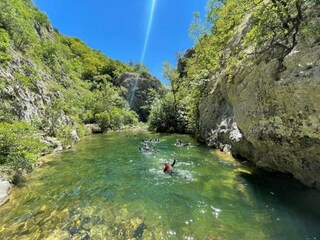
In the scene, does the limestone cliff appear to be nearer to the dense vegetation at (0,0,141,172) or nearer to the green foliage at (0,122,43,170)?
the green foliage at (0,122,43,170)

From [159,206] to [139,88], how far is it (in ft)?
214

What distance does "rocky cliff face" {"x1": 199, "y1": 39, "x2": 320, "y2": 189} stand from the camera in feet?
31.6

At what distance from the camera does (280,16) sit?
1168 cm

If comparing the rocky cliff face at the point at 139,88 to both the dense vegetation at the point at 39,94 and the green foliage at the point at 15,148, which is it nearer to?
the dense vegetation at the point at 39,94

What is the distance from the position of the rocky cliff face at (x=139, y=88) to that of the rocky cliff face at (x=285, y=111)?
2192 inches

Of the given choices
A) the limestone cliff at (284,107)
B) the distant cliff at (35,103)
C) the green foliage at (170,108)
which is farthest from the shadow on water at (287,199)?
the green foliage at (170,108)

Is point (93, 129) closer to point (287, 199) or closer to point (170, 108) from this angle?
point (170, 108)

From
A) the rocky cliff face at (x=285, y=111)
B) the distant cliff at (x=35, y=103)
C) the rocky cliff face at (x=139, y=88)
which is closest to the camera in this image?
the rocky cliff face at (x=285, y=111)

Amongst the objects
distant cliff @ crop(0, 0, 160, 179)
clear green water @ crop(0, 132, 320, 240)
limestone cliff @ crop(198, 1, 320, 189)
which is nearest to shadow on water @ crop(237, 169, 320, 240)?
clear green water @ crop(0, 132, 320, 240)

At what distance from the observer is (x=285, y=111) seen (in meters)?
11.0

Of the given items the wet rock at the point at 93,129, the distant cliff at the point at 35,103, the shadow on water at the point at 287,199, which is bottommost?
the wet rock at the point at 93,129

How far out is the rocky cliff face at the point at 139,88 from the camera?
237 feet

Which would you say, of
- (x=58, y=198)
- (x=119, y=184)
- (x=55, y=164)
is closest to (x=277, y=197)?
(x=119, y=184)

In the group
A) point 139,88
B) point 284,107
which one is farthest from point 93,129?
point 284,107
